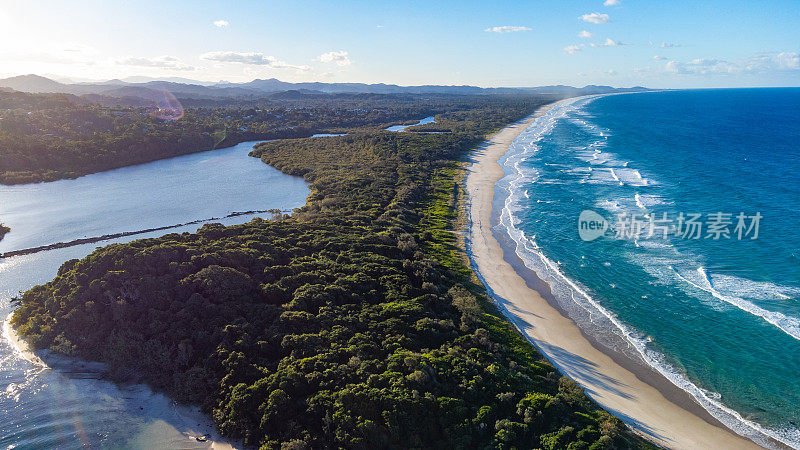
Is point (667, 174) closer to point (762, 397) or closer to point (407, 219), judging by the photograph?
point (407, 219)

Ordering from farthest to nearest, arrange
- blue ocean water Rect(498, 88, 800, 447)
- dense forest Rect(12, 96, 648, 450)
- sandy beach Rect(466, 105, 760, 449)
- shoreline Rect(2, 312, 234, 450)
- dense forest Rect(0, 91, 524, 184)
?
1. dense forest Rect(0, 91, 524, 184)
2. blue ocean water Rect(498, 88, 800, 447)
3. sandy beach Rect(466, 105, 760, 449)
4. dense forest Rect(12, 96, 648, 450)
5. shoreline Rect(2, 312, 234, 450)

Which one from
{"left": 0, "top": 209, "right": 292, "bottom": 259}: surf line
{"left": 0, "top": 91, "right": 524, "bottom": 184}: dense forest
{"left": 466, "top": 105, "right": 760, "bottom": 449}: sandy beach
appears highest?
{"left": 0, "top": 91, "right": 524, "bottom": 184}: dense forest

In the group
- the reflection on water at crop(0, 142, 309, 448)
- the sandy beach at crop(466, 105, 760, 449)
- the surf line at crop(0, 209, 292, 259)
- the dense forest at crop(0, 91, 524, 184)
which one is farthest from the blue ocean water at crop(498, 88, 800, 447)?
the dense forest at crop(0, 91, 524, 184)

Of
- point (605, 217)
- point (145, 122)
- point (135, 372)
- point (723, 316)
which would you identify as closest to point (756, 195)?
point (605, 217)

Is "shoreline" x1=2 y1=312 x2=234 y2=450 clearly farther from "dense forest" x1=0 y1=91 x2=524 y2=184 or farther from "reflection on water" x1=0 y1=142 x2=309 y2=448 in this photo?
"dense forest" x1=0 y1=91 x2=524 y2=184

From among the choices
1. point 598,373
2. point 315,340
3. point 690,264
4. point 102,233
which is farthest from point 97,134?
point 690,264
